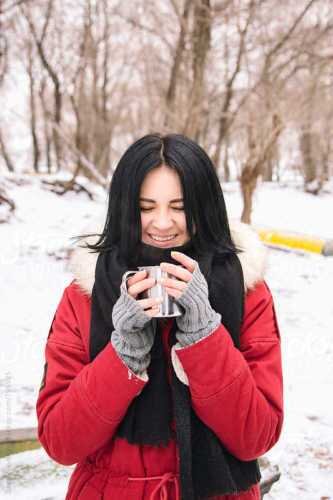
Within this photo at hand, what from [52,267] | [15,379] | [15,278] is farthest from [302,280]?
[15,379]

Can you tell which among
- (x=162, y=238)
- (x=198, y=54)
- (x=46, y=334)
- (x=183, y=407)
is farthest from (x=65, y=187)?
(x=183, y=407)

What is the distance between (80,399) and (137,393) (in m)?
0.14

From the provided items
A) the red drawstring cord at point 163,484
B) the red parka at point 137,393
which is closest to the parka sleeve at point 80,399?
the red parka at point 137,393

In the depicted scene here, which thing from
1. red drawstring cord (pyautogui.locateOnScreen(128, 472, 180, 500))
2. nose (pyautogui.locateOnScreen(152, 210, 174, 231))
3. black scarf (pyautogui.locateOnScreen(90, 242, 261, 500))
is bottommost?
red drawstring cord (pyautogui.locateOnScreen(128, 472, 180, 500))

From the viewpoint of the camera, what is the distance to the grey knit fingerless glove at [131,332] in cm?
112

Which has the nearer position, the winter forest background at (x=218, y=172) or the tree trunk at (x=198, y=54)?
the winter forest background at (x=218, y=172)

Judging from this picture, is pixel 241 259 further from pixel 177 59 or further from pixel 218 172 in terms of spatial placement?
pixel 177 59

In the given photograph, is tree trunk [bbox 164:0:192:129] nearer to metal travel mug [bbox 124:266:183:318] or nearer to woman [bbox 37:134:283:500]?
woman [bbox 37:134:283:500]

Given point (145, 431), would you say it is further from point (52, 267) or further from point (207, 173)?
point (52, 267)

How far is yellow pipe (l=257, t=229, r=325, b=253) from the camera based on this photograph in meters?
8.84

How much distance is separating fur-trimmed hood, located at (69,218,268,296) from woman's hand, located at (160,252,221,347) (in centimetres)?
25

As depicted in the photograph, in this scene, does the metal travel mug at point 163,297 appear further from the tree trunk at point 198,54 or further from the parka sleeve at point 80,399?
the tree trunk at point 198,54

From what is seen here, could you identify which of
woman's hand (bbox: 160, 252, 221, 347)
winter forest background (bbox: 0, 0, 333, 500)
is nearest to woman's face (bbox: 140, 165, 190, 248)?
woman's hand (bbox: 160, 252, 221, 347)

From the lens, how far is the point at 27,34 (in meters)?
16.7
